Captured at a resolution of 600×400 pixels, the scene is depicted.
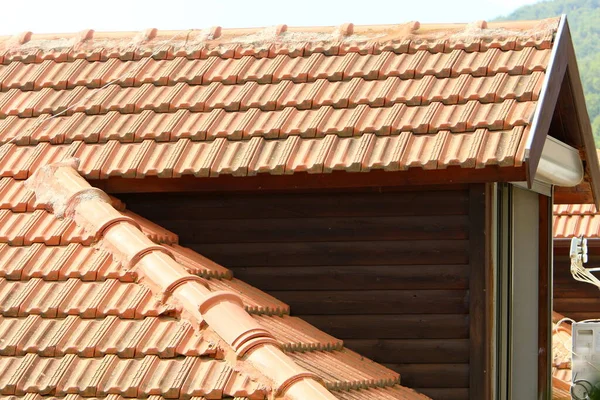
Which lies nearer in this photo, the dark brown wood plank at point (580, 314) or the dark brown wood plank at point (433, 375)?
the dark brown wood plank at point (433, 375)

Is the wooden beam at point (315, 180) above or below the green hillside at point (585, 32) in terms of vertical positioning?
below

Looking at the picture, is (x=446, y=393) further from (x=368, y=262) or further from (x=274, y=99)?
(x=274, y=99)

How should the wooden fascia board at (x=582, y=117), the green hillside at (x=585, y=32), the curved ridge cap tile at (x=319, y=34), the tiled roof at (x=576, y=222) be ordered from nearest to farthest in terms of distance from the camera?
the wooden fascia board at (x=582, y=117), the curved ridge cap tile at (x=319, y=34), the tiled roof at (x=576, y=222), the green hillside at (x=585, y=32)

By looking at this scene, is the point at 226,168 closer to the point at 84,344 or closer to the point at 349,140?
the point at 349,140

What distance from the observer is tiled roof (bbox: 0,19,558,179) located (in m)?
6.57

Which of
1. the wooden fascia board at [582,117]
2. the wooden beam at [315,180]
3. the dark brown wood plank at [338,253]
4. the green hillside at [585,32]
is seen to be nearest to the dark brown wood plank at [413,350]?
the dark brown wood plank at [338,253]

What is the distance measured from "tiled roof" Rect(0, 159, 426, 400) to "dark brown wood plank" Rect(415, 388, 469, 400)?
23 centimetres

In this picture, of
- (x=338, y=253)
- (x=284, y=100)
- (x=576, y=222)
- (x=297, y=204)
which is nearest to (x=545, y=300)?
(x=338, y=253)

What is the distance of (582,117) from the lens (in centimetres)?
776

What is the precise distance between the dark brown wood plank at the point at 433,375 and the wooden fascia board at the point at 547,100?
1.26m

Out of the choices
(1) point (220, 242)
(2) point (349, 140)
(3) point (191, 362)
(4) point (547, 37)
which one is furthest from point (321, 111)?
(3) point (191, 362)

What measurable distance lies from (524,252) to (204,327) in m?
3.32

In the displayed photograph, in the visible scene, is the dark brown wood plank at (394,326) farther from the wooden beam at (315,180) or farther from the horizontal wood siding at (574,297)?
the horizontal wood siding at (574,297)

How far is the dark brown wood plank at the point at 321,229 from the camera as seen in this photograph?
6.68 m
